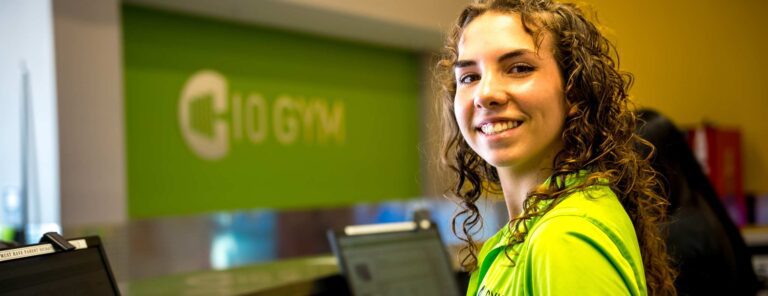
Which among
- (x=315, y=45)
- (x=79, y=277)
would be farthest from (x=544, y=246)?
(x=315, y=45)

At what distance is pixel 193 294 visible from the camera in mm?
1640

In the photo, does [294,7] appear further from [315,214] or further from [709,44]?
[709,44]

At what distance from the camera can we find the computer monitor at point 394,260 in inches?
70.6

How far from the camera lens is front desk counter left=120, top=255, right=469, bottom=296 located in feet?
5.56

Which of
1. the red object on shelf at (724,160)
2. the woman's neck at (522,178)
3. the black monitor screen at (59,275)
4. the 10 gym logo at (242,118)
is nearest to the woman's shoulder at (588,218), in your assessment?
the woman's neck at (522,178)

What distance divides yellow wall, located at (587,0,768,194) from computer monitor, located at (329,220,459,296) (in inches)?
33.7

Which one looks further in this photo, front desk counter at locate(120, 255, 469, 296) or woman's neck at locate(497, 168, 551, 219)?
front desk counter at locate(120, 255, 469, 296)

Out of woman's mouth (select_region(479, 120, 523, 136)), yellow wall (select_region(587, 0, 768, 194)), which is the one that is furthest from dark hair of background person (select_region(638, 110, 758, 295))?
woman's mouth (select_region(479, 120, 523, 136))

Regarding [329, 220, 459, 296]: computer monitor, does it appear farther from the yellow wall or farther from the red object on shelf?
the red object on shelf

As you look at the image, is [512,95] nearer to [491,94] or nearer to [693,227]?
[491,94]

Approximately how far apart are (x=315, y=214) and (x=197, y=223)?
87 centimetres

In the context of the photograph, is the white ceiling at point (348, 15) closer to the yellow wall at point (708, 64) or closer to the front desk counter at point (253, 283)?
the yellow wall at point (708, 64)

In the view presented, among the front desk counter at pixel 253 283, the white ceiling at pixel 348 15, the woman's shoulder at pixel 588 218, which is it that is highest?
the white ceiling at pixel 348 15

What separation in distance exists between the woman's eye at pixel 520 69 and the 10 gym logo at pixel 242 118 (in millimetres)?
3239
